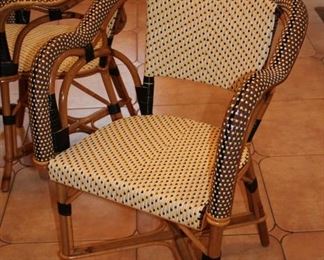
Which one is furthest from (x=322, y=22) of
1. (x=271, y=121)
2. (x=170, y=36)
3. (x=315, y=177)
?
(x=170, y=36)

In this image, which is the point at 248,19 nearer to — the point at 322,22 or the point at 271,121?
the point at 271,121

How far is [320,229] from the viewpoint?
1.59 metres

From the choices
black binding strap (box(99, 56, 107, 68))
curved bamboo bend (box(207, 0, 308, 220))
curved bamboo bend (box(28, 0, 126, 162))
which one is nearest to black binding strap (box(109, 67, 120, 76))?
black binding strap (box(99, 56, 107, 68))

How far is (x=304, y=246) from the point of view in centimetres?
153

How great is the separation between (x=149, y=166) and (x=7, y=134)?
68 cm

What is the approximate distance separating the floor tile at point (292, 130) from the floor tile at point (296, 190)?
2.4 inches

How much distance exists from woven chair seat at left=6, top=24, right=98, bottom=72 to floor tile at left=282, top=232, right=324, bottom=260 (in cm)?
81

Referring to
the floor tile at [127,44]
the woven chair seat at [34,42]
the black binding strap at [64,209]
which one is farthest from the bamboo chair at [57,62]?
the floor tile at [127,44]

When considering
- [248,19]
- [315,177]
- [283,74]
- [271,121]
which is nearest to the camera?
[283,74]

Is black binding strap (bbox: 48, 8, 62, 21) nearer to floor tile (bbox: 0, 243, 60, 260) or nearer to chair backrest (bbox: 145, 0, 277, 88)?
chair backrest (bbox: 145, 0, 277, 88)

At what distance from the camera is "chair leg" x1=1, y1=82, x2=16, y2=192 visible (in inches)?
63.3

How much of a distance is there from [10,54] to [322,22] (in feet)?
6.51

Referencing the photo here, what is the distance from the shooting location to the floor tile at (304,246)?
1.50 meters

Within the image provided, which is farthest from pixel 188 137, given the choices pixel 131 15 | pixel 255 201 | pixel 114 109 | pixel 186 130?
pixel 131 15
